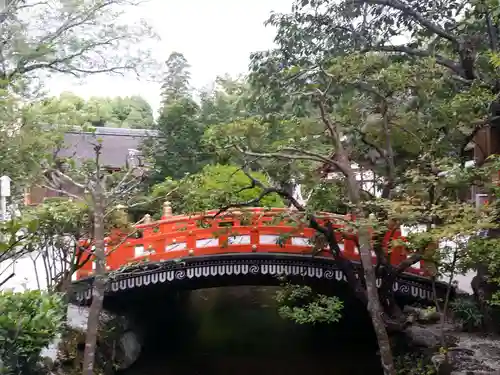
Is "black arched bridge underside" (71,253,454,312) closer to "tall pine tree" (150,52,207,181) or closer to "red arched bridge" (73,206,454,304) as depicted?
"red arched bridge" (73,206,454,304)

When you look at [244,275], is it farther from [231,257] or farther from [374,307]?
[374,307]

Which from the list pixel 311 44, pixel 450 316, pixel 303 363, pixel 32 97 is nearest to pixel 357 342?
pixel 303 363

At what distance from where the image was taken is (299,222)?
7.99 metres

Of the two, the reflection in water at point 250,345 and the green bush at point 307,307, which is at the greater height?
the green bush at point 307,307

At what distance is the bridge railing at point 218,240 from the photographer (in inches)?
368

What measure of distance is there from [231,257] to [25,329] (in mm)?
4622

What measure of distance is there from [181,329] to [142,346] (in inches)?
81.7

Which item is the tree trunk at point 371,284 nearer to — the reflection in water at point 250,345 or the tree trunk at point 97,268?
the reflection in water at point 250,345

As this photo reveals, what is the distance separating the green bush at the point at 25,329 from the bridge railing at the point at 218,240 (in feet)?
9.00

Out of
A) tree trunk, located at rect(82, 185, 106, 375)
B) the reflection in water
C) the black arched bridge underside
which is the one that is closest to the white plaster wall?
the black arched bridge underside

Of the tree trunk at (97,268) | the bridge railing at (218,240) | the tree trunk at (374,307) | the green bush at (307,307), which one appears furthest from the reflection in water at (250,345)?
the tree trunk at (97,268)

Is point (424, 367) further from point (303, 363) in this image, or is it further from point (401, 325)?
point (303, 363)

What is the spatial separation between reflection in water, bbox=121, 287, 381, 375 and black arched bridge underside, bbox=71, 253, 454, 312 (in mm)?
1647

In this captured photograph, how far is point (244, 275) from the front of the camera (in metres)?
10.2
